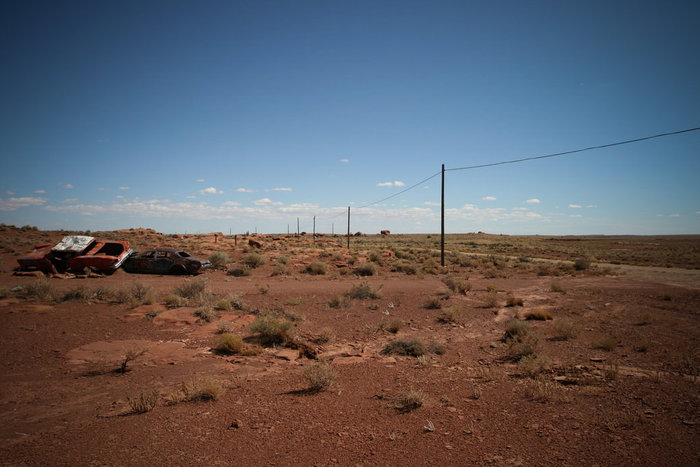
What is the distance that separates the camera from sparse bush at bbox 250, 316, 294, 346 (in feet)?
29.9

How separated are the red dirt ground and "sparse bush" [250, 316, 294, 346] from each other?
453 millimetres

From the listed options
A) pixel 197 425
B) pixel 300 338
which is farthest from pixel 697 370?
pixel 197 425

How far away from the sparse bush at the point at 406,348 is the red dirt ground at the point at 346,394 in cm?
38

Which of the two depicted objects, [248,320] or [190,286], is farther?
[190,286]

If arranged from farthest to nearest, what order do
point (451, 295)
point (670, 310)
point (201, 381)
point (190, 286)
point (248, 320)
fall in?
point (451, 295)
point (190, 286)
point (670, 310)
point (248, 320)
point (201, 381)

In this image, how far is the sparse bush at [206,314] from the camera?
35.4ft

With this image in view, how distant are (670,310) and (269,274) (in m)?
21.7

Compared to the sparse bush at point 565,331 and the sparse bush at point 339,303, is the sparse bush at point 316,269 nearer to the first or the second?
the sparse bush at point 339,303

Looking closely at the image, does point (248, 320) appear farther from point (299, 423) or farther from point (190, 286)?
point (299, 423)

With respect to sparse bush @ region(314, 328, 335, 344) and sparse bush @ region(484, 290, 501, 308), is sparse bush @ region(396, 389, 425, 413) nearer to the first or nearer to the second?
sparse bush @ region(314, 328, 335, 344)

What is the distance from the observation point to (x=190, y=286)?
566 inches

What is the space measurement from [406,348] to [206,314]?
672 centimetres

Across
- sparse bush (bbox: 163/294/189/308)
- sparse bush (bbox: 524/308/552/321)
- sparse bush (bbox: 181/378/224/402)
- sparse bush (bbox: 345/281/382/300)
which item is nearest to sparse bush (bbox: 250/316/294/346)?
sparse bush (bbox: 181/378/224/402)

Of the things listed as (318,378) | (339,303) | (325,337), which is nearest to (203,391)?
(318,378)
